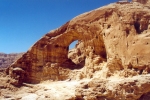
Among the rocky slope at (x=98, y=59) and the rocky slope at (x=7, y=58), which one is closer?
the rocky slope at (x=98, y=59)

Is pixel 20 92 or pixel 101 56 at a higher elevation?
→ pixel 101 56

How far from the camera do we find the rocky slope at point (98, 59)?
1620cm

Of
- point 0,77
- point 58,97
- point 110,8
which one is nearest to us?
point 58,97

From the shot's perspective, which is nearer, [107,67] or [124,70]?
[124,70]

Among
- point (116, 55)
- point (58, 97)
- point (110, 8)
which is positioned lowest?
point (58, 97)

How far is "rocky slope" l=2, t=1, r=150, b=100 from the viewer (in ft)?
53.2

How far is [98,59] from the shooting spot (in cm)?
2084

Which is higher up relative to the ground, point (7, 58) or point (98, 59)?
point (7, 58)

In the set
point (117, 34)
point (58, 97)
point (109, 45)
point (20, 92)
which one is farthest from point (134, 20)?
point (20, 92)

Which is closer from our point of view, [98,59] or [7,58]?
[98,59]

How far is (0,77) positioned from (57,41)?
674cm

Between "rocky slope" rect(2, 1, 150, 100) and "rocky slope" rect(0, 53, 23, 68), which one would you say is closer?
"rocky slope" rect(2, 1, 150, 100)

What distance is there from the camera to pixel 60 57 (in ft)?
78.9

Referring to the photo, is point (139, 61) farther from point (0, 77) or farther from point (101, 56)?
point (0, 77)
